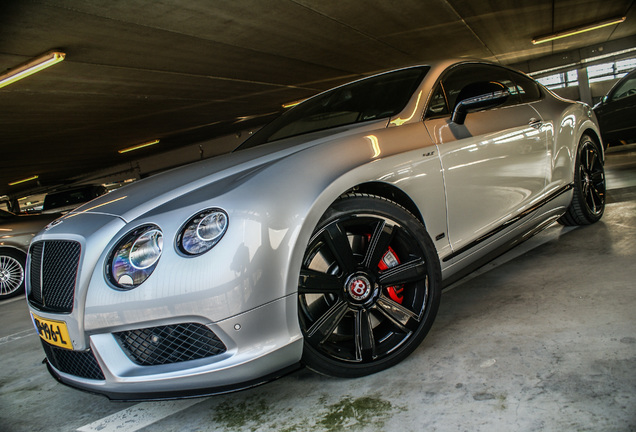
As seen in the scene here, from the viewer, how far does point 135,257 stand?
5.41 feet

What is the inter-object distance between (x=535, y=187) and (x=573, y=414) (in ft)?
5.52

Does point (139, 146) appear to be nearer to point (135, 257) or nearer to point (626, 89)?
point (626, 89)

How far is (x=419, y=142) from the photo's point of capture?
7.23 ft

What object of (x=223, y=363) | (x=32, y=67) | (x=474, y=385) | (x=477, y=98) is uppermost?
(x=32, y=67)

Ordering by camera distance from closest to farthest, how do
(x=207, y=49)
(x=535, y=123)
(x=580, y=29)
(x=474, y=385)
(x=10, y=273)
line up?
1. (x=474, y=385)
2. (x=535, y=123)
3. (x=10, y=273)
4. (x=207, y=49)
5. (x=580, y=29)

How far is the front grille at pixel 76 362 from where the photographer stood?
172 centimetres

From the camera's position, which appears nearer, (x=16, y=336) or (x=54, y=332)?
(x=54, y=332)

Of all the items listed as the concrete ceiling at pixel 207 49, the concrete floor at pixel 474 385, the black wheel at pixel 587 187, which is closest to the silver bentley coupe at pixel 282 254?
A: the concrete floor at pixel 474 385

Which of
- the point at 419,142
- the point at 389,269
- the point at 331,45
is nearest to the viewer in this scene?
the point at 389,269

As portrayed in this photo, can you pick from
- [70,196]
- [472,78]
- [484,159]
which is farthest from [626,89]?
[70,196]

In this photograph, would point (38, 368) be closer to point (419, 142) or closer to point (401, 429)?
point (401, 429)

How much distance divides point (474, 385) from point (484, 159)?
117 centimetres

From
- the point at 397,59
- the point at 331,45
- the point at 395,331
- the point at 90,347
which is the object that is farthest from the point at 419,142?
the point at 397,59

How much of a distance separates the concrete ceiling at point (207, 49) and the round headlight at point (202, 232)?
19.1 feet
